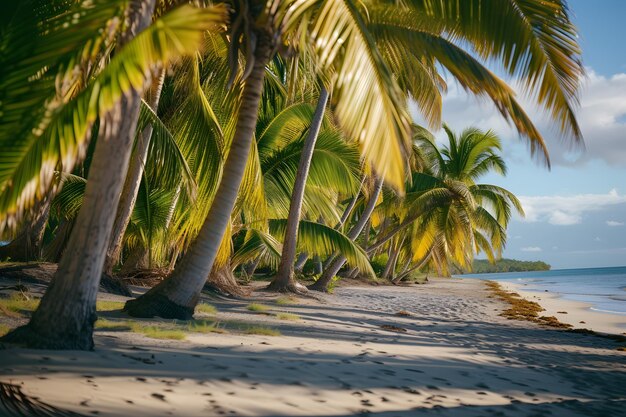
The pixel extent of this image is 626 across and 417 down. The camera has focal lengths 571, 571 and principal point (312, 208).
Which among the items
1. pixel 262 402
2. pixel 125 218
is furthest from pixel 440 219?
pixel 262 402

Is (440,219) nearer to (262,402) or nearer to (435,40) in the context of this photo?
(435,40)

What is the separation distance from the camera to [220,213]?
634cm

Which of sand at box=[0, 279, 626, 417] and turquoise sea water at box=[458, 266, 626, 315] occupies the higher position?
sand at box=[0, 279, 626, 417]

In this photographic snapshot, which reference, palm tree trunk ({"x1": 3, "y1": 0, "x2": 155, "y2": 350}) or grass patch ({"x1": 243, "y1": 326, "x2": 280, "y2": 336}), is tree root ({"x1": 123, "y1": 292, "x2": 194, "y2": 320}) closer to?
grass patch ({"x1": 243, "y1": 326, "x2": 280, "y2": 336})

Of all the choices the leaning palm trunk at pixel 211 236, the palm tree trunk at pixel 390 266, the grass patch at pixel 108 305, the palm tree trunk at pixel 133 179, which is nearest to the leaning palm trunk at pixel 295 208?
the palm tree trunk at pixel 133 179

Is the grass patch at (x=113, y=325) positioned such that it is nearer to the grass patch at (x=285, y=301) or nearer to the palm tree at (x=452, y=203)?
the grass patch at (x=285, y=301)

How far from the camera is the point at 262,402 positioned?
336 centimetres

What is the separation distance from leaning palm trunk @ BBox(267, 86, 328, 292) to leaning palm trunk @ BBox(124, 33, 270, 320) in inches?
209

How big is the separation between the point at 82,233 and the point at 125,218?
4.45 metres

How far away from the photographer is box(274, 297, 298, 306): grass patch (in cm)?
1030

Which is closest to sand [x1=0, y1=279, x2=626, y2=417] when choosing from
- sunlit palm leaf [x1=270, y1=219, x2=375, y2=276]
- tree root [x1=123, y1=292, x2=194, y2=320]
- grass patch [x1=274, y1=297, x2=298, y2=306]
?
tree root [x1=123, y1=292, x2=194, y2=320]

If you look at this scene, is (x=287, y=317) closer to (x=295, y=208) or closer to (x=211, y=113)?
(x=211, y=113)

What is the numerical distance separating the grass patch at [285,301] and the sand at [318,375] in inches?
106

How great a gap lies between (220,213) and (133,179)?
2.43 metres
